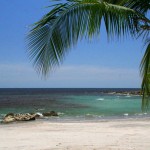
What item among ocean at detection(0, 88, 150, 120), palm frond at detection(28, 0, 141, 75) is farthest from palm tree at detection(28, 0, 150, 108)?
ocean at detection(0, 88, 150, 120)

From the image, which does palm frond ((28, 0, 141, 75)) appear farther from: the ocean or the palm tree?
the ocean

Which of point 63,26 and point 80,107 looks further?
point 80,107

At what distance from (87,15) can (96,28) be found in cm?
17

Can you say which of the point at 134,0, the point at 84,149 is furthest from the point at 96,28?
the point at 84,149

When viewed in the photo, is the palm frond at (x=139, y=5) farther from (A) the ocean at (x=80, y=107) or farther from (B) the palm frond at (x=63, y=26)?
(A) the ocean at (x=80, y=107)

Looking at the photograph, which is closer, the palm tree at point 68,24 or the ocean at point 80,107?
the palm tree at point 68,24

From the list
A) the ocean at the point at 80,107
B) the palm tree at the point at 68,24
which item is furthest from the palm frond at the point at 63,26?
the ocean at the point at 80,107

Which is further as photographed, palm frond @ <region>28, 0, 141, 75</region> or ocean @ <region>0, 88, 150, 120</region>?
ocean @ <region>0, 88, 150, 120</region>

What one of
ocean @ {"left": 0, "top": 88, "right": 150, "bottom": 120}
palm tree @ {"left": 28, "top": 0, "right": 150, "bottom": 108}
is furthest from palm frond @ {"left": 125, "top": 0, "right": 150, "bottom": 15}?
ocean @ {"left": 0, "top": 88, "right": 150, "bottom": 120}

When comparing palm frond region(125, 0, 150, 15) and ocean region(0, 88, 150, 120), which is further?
ocean region(0, 88, 150, 120)

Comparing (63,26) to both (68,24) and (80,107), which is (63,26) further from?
(80,107)

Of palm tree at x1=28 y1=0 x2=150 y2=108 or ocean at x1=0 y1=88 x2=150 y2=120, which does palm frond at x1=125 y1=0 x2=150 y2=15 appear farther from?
ocean at x1=0 y1=88 x2=150 y2=120

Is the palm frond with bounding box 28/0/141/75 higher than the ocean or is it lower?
higher

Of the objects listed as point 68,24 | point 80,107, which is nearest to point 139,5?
point 68,24
